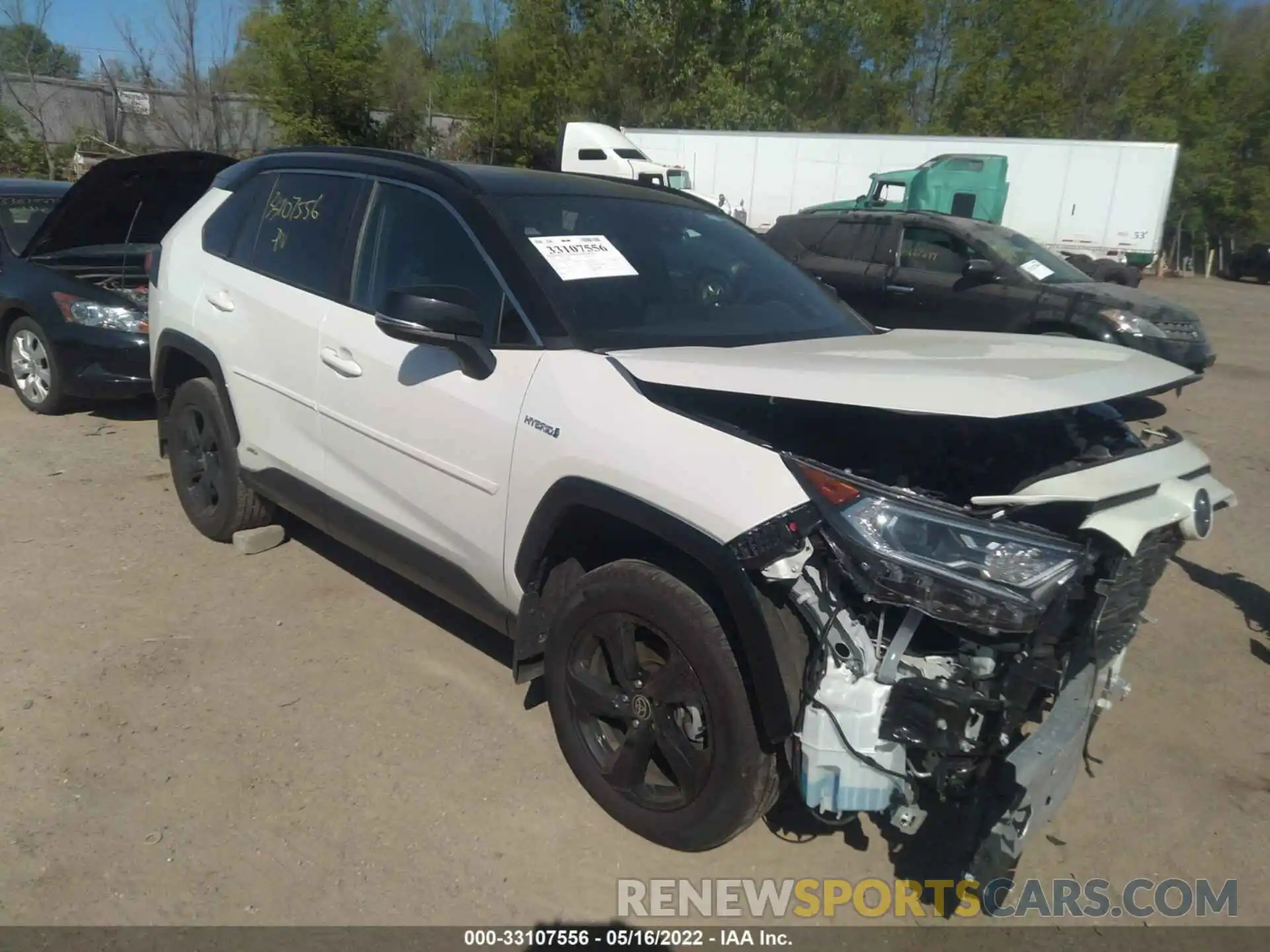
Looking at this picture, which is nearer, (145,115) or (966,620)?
(966,620)

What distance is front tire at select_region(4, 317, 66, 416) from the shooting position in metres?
6.64

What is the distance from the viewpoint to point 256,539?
15.4ft

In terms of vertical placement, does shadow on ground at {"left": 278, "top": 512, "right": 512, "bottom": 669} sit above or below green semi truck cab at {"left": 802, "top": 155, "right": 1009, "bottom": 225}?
below

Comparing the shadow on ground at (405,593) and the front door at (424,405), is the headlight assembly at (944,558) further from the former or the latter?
the shadow on ground at (405,593)

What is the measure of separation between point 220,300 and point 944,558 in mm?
3419

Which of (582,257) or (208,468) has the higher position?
(582,257)

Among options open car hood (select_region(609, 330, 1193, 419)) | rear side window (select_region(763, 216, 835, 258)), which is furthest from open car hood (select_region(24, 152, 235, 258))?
rear side window (select_region(763, 216, 835, 258))

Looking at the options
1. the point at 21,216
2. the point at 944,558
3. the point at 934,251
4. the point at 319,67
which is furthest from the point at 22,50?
the point at 944,558

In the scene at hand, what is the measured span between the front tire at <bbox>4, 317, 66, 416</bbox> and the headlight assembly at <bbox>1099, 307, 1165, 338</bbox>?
28.2 ft

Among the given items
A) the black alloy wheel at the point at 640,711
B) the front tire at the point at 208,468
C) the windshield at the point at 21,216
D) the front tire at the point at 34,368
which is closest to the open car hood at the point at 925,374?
the black alloy wheel at the point at 640,711

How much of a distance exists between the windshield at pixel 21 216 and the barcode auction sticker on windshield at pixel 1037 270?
28.0 feet

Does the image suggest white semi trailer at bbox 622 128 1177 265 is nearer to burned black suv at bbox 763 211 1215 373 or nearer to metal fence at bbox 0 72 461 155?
burned black suv at bbox 763 211 1215 373

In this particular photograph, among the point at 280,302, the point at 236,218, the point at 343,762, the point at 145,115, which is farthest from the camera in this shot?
the point at 145,115

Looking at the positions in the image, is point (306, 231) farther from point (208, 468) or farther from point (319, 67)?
point (319, 67)
